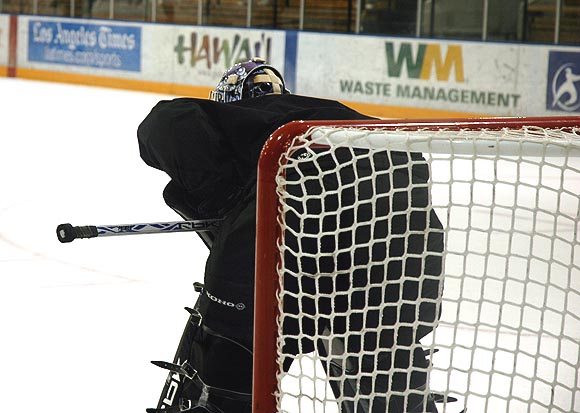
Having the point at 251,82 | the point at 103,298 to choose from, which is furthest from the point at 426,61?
the point at 251,82

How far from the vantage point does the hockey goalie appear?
Answer: 1882 mm

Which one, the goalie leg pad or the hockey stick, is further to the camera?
the goalie leg pad

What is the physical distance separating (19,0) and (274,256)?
47.8ft

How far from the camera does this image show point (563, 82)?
374 inches

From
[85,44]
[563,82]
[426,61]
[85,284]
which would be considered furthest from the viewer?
[85,44]

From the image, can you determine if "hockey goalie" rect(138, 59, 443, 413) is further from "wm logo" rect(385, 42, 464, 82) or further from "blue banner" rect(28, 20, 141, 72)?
"blue banner" rect(28, 20, 141, 72)

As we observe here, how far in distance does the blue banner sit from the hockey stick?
11.4 m

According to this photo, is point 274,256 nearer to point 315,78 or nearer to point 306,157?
point 306,157

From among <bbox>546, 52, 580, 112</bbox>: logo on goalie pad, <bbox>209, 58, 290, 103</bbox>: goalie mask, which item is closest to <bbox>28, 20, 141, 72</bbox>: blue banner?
<bbox>546, 52, 580, 112</bbox>: logo on goalie pad

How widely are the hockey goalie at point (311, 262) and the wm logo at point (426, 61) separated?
846cm

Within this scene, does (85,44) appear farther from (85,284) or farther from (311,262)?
(311,262)

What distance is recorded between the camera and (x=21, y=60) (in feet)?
47.5

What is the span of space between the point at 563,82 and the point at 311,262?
26.5 ft

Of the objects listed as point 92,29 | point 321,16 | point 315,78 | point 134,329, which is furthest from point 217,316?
point 92,29
